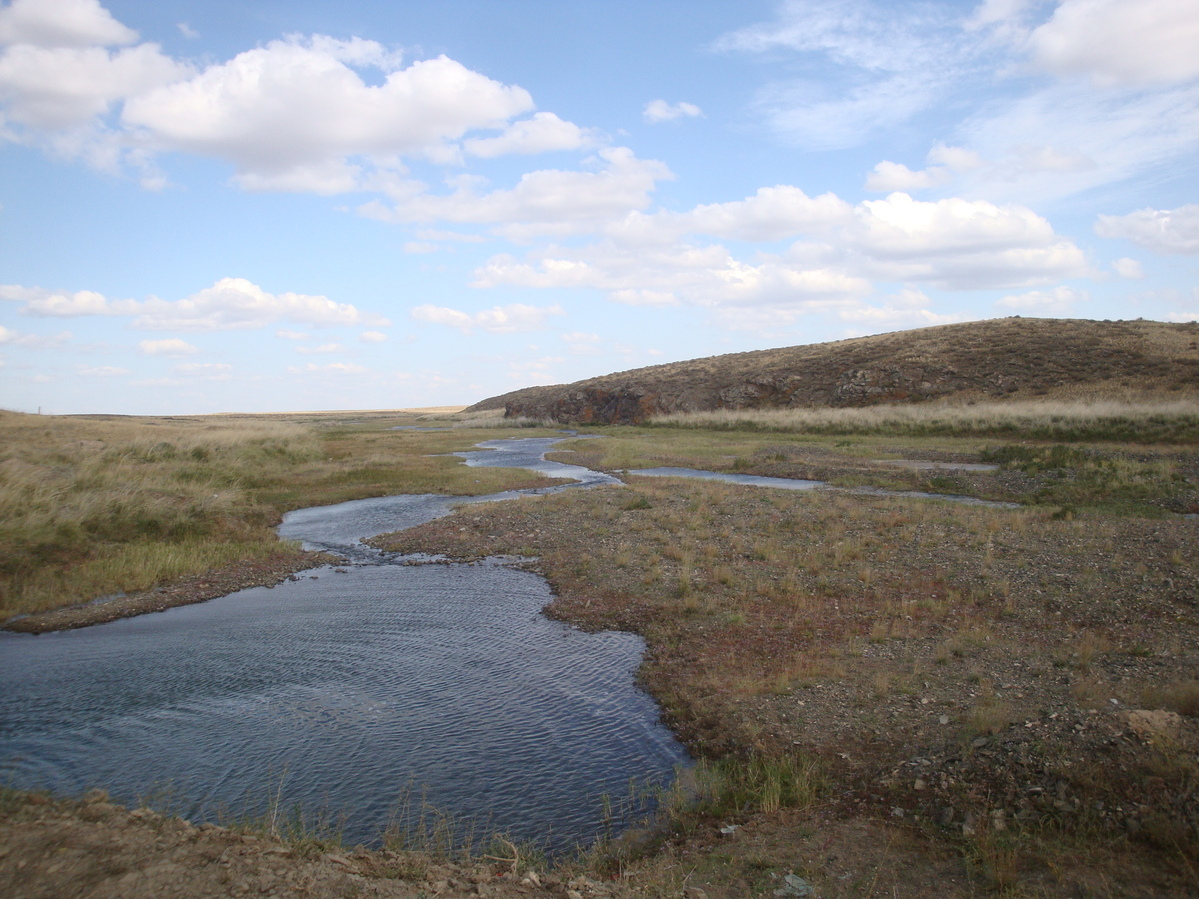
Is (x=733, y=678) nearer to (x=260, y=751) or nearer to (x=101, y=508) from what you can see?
(x=260, y=751)

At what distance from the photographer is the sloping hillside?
57312 millimetres

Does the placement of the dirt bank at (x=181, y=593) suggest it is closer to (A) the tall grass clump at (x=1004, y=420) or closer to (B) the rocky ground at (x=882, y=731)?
(B) the rocky ground at (x=882, y=731)

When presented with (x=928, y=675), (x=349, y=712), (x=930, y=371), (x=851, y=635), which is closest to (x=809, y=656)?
(x=851, y=635)

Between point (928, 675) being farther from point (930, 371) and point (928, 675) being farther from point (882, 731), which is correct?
point (930, 371)

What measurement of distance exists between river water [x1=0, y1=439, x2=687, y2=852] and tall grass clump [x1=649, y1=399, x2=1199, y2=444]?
40.1 meters

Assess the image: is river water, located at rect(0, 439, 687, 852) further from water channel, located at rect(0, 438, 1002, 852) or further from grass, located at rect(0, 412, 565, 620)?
grass, located at rect(0, 412, 565, 620)

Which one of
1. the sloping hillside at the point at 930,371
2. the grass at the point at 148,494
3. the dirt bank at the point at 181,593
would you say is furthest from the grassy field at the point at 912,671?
the sloping hillside at the point at 930,371

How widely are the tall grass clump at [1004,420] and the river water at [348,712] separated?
131ft

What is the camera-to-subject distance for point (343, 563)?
20891 millimetres

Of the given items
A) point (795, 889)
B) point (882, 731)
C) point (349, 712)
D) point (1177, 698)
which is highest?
point (1177, 698)

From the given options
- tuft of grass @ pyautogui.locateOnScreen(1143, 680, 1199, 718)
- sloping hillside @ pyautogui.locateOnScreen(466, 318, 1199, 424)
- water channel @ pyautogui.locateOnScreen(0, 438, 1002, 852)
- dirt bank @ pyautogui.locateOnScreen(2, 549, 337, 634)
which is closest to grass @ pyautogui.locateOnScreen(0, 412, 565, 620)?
dirt bank @ pyautogui.locateOnScreen(2, 549, 337, 634)

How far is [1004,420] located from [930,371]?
22581mm

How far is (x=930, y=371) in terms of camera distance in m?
69.9

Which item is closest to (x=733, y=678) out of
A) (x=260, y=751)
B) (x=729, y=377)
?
(x=260, y=751)
